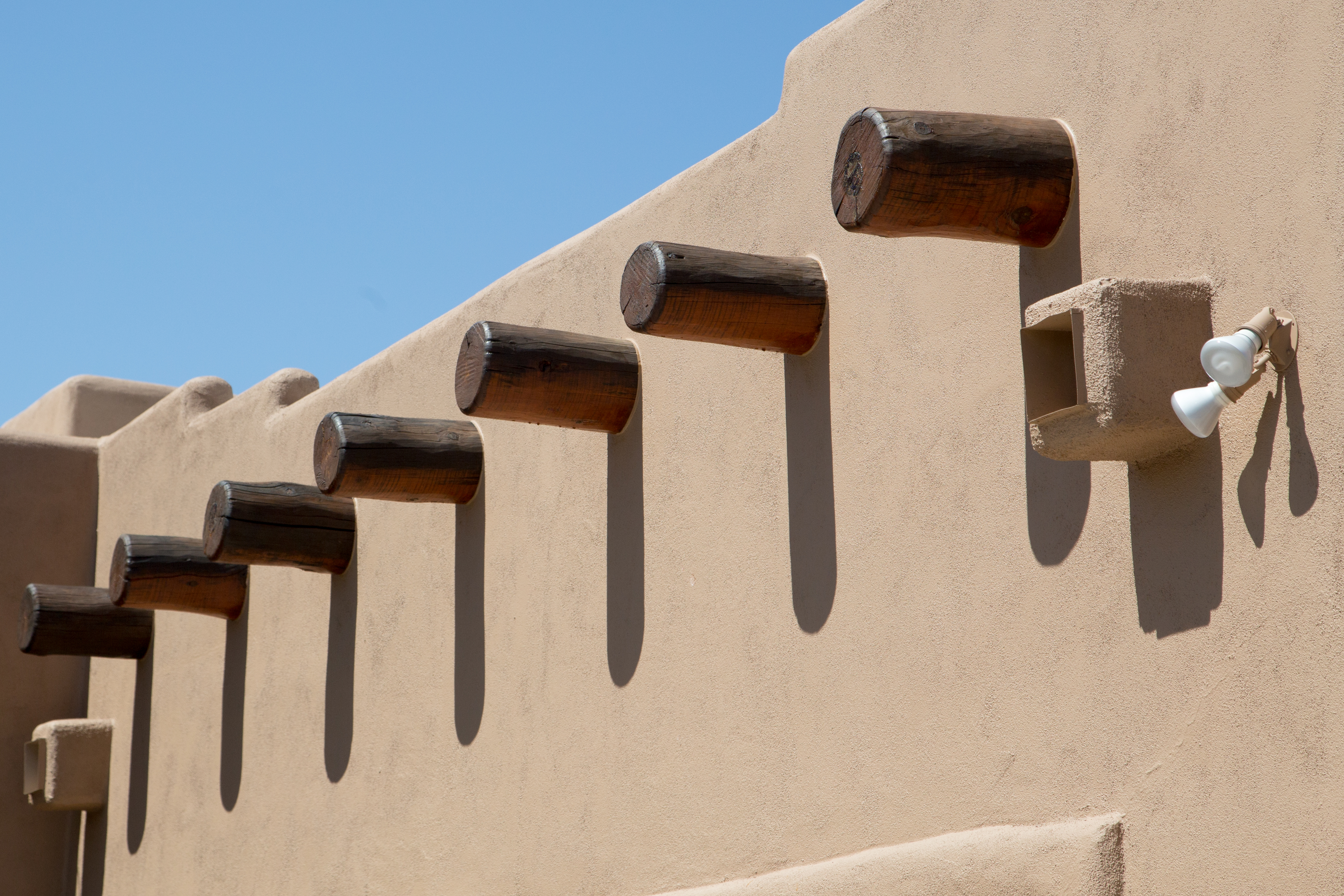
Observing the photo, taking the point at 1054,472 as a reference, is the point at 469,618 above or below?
below

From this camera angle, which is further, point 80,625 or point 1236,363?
point 80,625

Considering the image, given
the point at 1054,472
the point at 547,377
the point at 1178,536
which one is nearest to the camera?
the point at 1178,536

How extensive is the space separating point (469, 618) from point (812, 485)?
6.11ft

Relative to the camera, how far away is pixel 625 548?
15.0 feet

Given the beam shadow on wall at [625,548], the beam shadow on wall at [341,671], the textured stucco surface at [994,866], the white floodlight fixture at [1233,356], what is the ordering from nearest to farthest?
the white floodlight fixture at [1233,356]
the textured stucco surface at [994,866]
the beam shadow on wall at [625,548]
the beam shadow on wall at [341,671]

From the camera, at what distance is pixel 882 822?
11.3 ft

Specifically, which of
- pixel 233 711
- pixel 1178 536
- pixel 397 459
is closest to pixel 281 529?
pixel 397 459

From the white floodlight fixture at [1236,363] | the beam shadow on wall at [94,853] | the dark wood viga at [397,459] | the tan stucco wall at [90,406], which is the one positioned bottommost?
the beam shadow on wall at [94,853]

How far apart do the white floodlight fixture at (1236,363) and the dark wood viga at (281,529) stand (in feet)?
13.6

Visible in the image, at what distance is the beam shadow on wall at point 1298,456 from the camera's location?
2.58m

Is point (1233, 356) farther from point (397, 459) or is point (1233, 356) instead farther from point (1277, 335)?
point (397, 459)

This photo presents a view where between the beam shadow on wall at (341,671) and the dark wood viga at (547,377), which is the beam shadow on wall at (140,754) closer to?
the beam shadow on wall at (341,671)

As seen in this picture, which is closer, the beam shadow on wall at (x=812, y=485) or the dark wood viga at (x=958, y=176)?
the dark wood viga at (x=958, y=176)

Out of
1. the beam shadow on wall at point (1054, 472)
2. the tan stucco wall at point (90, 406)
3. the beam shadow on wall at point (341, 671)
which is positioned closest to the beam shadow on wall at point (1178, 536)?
the beam shadow on wall at point (1054, 472)
